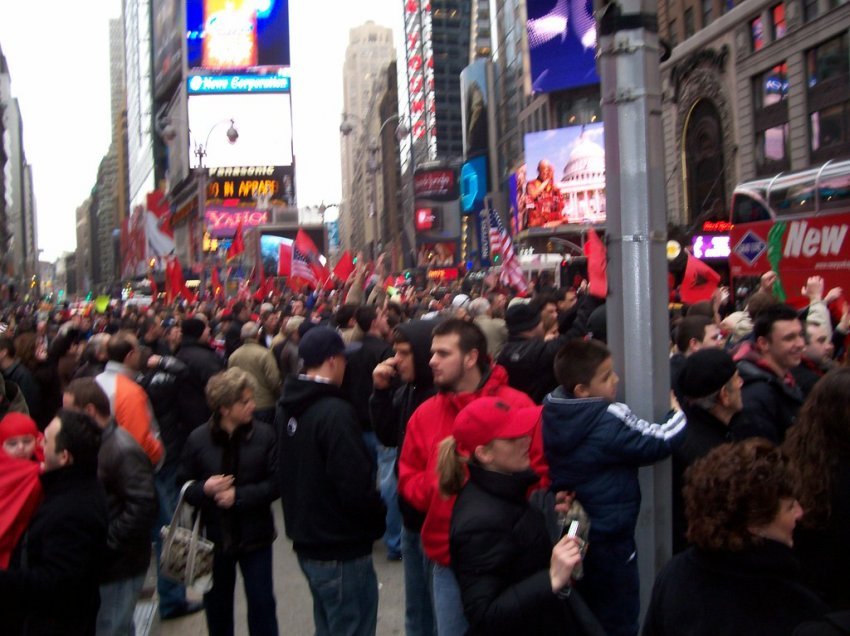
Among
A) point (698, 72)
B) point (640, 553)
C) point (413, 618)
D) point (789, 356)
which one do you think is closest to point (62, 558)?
point (413, 618)

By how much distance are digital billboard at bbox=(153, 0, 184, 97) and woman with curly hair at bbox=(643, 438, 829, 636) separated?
406 feet

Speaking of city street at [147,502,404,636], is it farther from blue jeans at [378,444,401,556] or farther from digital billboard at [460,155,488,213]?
digital billboard at [460,155,488,213]

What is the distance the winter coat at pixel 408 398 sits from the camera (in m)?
5.02

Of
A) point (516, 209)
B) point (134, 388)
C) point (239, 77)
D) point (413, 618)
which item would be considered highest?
point (239, 77)

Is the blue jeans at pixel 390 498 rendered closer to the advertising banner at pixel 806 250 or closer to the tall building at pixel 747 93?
the advertising banner at pixel 806 250

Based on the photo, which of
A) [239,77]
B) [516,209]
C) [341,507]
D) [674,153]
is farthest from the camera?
[239,77]

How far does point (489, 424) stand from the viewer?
3.52 m

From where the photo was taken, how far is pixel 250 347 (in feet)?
30.3

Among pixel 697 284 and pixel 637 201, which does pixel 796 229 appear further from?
pixel 637 201

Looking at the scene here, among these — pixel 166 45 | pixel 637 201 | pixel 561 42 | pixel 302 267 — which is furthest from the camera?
pixel 166 45

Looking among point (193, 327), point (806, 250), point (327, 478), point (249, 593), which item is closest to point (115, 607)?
point (249, 593)

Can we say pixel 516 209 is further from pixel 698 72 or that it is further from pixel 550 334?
pixel 550 334

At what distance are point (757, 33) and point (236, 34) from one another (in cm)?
8569

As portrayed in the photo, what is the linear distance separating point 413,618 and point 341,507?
37.4 inches
